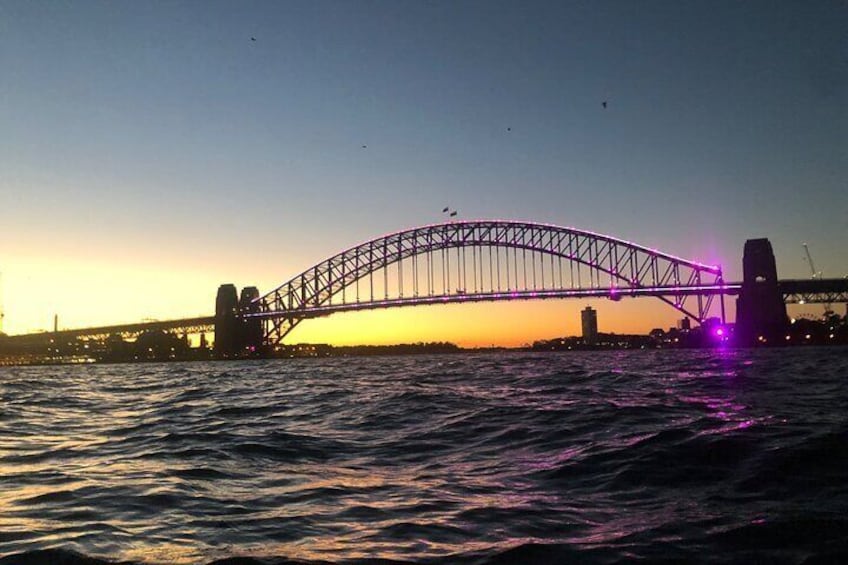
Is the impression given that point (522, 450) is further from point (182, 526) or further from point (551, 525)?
point (182, 526)

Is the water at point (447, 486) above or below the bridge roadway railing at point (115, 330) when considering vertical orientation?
below

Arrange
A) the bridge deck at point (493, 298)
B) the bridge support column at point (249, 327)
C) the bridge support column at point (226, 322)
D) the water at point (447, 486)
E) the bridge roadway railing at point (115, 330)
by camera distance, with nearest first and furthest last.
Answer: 1. the water at point (447, 486)
2. the bridge deck at point (493, 298)
3. the bridge support column at point (226, 322)
4. the bridge support column at point (249, 327)
5. the bridge roadway railing at point (115, 330)

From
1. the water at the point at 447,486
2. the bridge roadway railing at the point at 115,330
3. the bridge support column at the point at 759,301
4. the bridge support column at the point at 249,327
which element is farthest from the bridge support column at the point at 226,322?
the water at the point at 447,486

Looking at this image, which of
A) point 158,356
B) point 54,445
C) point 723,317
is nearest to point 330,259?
point 158,356

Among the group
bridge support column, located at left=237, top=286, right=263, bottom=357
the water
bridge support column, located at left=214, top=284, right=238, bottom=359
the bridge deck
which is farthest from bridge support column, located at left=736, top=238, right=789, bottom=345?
the water

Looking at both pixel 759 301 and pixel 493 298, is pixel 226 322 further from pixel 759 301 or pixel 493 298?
pixel 759 301

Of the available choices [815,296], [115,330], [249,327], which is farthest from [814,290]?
[115,330]

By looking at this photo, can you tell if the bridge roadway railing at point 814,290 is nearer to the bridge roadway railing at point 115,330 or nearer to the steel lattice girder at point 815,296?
the steel lattice girder at point 815,296

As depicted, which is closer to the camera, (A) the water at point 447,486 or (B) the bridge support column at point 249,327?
(A) the water at point 447,486
